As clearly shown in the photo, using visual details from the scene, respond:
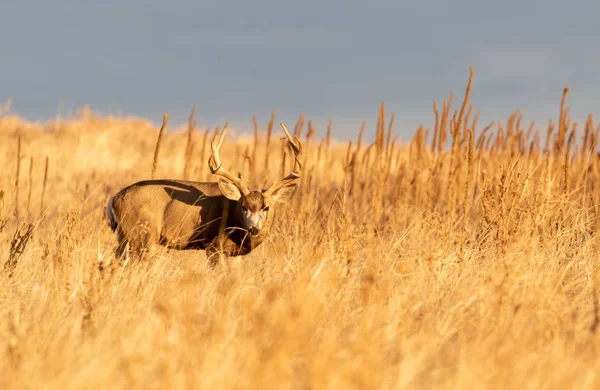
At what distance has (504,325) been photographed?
4.32 metres

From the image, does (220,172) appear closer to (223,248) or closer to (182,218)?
(182,218)

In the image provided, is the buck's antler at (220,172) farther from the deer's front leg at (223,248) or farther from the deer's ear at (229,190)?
the deer's front leg at (223,248)

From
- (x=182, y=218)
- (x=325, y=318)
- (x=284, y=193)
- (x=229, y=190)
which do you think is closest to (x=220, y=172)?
(x=229, y=190)

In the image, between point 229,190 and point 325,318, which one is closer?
point 325,318

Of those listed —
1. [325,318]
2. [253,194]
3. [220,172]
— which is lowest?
[325,318]

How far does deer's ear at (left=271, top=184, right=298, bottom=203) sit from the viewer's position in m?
8.05

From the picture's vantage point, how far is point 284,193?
8109mm

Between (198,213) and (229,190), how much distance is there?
442 millimetres

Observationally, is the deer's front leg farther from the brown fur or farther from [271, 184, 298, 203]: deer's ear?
[271, 184, 298, 203]: deer's ear

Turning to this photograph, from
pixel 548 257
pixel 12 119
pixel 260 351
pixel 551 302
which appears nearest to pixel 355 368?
pixel 260 351

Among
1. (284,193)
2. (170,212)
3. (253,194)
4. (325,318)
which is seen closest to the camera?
(325,318)

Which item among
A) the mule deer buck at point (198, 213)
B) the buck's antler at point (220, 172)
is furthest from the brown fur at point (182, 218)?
the buck's antler at point (220, 172)

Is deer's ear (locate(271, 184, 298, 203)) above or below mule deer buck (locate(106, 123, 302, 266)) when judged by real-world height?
above

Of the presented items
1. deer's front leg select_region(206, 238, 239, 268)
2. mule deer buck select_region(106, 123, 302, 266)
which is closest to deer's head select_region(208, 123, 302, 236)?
mule deer buck select_region(106, 123, 302, 266)
